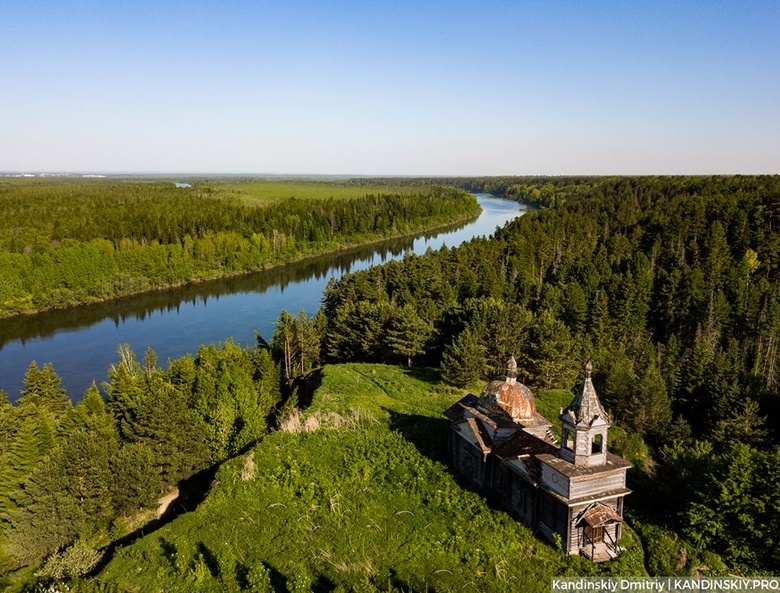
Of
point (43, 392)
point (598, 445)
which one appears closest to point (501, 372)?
point (598, 445)

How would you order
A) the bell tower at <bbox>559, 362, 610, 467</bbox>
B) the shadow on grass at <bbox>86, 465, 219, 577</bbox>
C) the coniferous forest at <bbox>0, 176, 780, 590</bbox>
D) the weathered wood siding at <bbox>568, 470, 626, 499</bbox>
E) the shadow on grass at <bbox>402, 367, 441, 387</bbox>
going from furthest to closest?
the shadow on grass at <bbox>402, 367, 441, 387</bbox>
the coniferous forest at <bbox>0, 176, 780, 590</bbox>
the shadow on grass at <bbox>86, 465, 219, 577</bbox>
the bell tower at <bbox>559, 362, 610, 467</bbox>
the weathered wood siding at <bbox>568, 470, 626, 499</bbox>

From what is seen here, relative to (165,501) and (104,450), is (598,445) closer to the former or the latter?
(165,501)

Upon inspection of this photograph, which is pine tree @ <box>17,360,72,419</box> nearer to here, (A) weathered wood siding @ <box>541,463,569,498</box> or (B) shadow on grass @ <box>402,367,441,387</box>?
(B) shadow on grass @ <box>402,367,441,387</box>

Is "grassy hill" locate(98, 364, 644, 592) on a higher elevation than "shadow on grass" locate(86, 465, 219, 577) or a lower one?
higher

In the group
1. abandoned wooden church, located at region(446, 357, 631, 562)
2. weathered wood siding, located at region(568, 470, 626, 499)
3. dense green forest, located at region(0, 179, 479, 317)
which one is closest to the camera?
weathered wood siding, located at region(568, 470, 626, 499)

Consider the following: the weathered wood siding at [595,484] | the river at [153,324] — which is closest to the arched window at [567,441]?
the weathered wood siding at [595,484]

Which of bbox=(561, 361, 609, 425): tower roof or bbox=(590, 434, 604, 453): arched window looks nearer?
bbox=(561, 361, 609, 425): tower roof

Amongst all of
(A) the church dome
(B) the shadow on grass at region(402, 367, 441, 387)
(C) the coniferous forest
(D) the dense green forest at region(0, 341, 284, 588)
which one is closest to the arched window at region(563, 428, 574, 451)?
(A) the church dome
